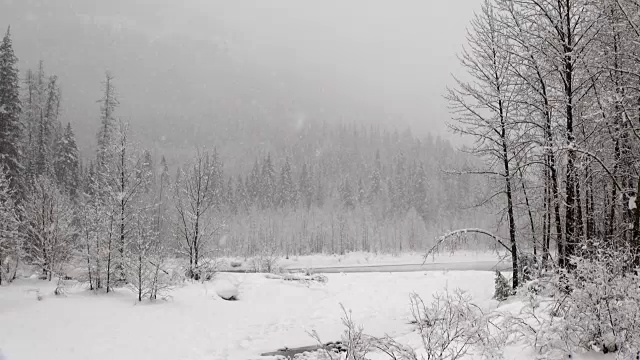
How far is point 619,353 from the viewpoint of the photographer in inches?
191

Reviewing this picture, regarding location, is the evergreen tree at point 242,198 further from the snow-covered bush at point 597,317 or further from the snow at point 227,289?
the snow-covered bush at point 597,317

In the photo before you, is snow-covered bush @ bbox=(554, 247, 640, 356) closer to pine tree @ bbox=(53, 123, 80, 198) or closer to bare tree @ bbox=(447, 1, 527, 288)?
bare tree @ bbox=(447, 1, 527, 288)

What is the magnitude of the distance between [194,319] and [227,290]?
438 centimetres

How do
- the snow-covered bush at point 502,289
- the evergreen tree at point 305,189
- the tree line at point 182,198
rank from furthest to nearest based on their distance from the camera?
the evergreen tree at point 305,189 < the tree line at point 182,198 < the snow-covered bush at point 502,289

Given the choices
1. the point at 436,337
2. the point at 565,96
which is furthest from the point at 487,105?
the point at 436,337

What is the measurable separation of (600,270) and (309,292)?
16974mm

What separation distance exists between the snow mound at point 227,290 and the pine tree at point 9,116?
15637 mm

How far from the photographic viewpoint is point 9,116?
2811 cm

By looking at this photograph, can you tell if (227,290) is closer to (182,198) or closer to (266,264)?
(182,198)

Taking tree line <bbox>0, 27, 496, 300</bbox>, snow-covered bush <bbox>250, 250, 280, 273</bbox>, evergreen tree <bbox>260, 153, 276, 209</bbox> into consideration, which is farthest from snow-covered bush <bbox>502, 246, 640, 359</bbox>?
evergreen tree <bbox>260, 153, 276, 209</bbox>

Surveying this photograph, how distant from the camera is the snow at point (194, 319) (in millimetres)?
11594

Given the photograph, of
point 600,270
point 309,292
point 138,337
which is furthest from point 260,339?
point 600,270

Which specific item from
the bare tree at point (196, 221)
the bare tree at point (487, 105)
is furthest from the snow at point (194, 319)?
the bare tree at point (487, 105)

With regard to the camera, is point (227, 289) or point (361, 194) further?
point (361, 194)
